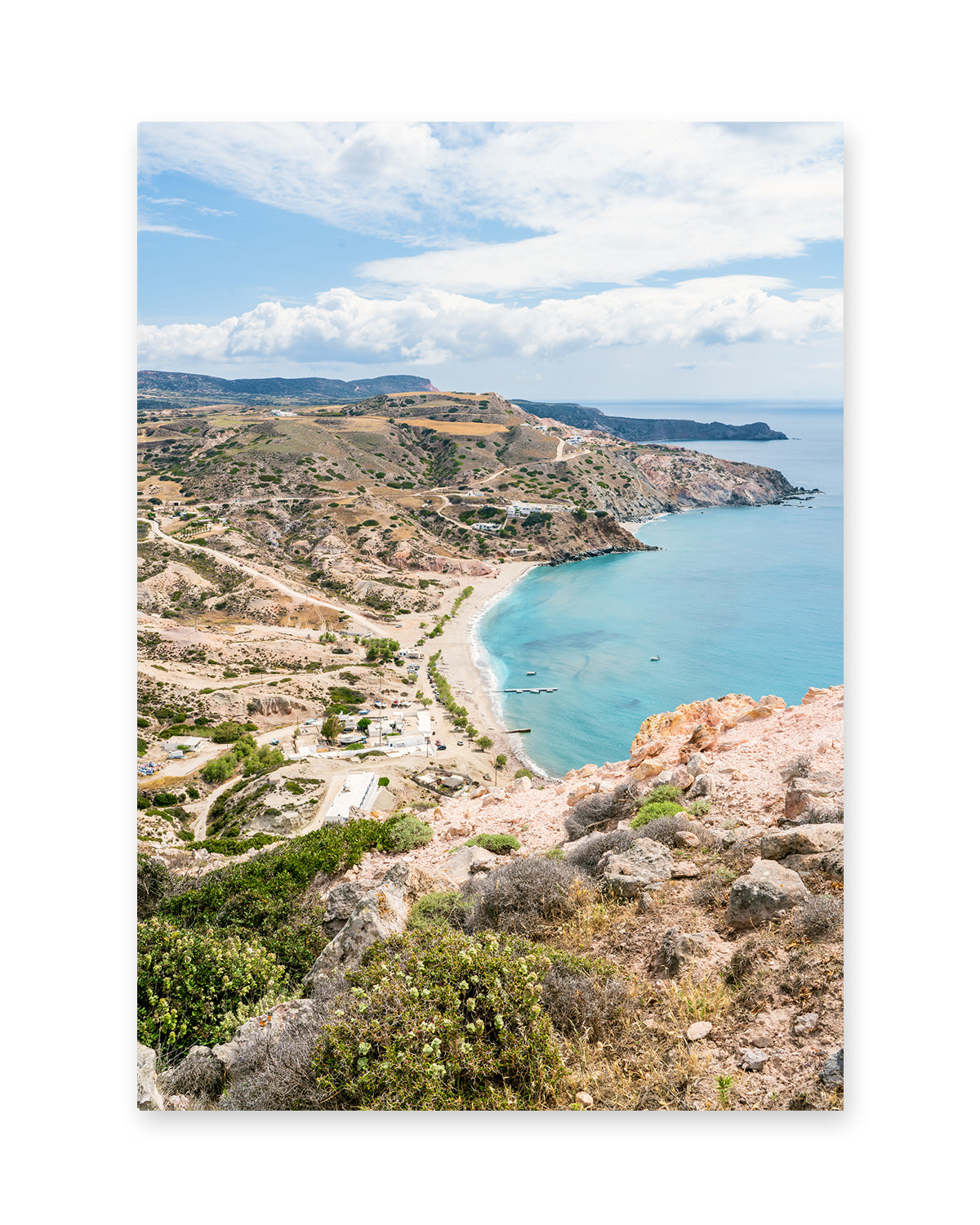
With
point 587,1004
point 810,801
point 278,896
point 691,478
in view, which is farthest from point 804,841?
point 691,478

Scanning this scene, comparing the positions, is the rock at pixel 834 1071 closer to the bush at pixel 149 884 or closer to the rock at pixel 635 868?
the rock at pixel 635 868

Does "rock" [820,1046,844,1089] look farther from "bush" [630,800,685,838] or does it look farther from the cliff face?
the cliff face

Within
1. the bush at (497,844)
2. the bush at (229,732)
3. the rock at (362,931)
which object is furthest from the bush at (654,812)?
the bush at (229,732)

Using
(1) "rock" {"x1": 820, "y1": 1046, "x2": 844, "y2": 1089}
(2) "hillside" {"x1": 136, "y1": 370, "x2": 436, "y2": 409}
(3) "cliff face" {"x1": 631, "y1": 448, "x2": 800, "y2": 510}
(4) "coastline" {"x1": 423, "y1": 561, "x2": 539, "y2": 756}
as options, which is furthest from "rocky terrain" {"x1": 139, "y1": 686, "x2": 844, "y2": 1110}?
(3) "cliff face" {"x1": 631, "y1": 448, "x2": 800, "y2": 510}

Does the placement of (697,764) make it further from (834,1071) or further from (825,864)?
(834,1071)
